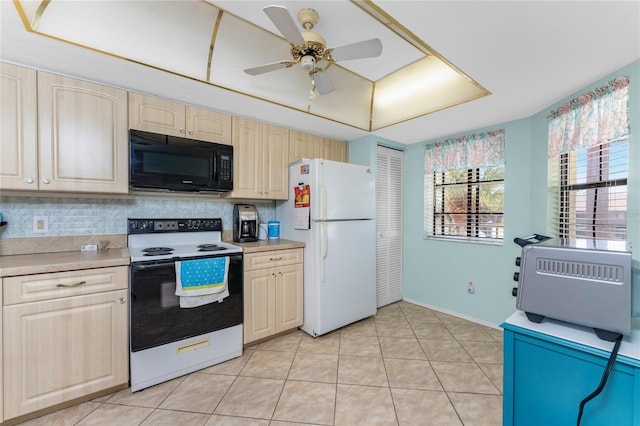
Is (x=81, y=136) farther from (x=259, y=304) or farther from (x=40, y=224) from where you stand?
(x=259, y=304)

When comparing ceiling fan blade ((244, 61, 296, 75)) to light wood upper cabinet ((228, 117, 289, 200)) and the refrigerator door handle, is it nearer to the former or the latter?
light wood upper cabinet ((228, 117, 289, 200))

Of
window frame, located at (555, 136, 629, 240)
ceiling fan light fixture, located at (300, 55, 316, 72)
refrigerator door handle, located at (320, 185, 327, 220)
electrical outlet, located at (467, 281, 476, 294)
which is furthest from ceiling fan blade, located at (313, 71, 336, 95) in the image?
electrical outlet, located at (467, 281, 476, 294)

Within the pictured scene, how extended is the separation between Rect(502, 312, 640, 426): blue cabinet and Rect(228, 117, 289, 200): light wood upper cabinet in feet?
7.45

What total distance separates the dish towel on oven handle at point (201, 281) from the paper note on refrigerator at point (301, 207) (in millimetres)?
846

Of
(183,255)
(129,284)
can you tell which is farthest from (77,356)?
(183,255)

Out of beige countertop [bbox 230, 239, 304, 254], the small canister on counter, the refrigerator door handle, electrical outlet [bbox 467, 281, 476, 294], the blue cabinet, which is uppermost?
the refrigerator door handle

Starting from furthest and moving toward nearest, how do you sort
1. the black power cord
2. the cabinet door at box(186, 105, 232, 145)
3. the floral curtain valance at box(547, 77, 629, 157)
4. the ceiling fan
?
1. the cabinet door at box(186, 105, 232, 145)
2. the floral curtain valance at box(547, 77, 629, 157)
3. the ceiling fan
4. the black power cord

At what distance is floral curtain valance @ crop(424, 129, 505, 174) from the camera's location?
286 cm

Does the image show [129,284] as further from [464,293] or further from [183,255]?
[464,293]

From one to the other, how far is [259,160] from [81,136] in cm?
137

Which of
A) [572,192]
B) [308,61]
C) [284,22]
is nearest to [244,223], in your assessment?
[308,61]

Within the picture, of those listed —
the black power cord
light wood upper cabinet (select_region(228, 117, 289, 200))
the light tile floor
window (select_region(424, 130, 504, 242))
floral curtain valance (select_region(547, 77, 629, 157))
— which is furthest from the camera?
window (select_region(424, 130, 504, 242))

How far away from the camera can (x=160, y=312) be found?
1.92 metres

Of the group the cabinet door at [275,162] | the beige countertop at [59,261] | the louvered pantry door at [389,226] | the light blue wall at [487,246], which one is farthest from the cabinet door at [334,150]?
the beige countertop at [59,261]
